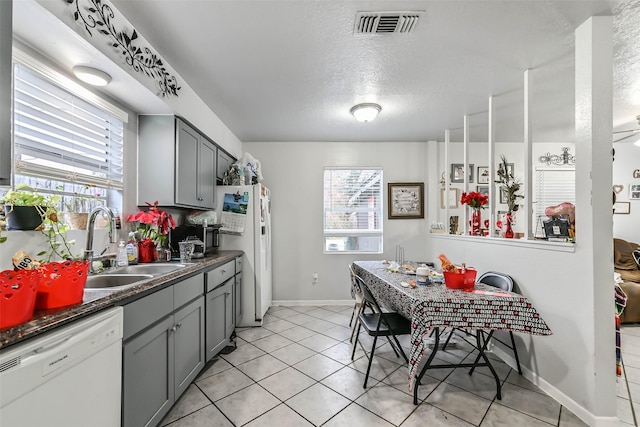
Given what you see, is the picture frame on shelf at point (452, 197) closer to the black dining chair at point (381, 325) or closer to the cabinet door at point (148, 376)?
the black dining chair at point (381, 325)

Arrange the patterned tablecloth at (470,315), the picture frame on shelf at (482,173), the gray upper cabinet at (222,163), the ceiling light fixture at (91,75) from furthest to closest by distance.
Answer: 1. the picture frame on shelf at (482,173)
2. the gray upper cabinet at (222,163)
3. the patterned tablecloth at (470,315)
4. the ceiling light fixture at (91,75)

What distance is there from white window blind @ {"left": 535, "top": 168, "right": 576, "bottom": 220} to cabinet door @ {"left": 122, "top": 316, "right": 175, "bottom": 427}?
17.9 feet

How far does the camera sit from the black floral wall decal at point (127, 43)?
1484 millimetres

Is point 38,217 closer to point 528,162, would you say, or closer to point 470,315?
point 470,315

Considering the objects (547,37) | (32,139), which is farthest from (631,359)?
(32,139)

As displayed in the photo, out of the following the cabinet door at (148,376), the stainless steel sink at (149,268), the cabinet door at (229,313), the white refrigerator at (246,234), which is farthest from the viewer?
the white refrigerator at (246,234)

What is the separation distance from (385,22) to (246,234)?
2.59m

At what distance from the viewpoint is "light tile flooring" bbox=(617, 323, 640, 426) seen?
6.07ft

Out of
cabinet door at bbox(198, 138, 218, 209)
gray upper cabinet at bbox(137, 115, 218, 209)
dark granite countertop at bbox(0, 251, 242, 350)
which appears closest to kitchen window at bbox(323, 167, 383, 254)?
cabinet door at bbox(198, 138, 218, 209)

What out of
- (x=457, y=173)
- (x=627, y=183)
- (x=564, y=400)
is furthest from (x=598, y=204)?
(x=627, y=183)

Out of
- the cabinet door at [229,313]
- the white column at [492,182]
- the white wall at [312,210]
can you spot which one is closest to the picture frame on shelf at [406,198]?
the white wall at [312,210]

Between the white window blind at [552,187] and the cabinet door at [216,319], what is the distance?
500 centimetres

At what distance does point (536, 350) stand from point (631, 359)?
119cm

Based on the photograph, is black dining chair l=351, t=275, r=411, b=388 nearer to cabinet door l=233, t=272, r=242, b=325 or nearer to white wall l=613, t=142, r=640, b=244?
cabinet door l=233, t=272, r=242, b=325
